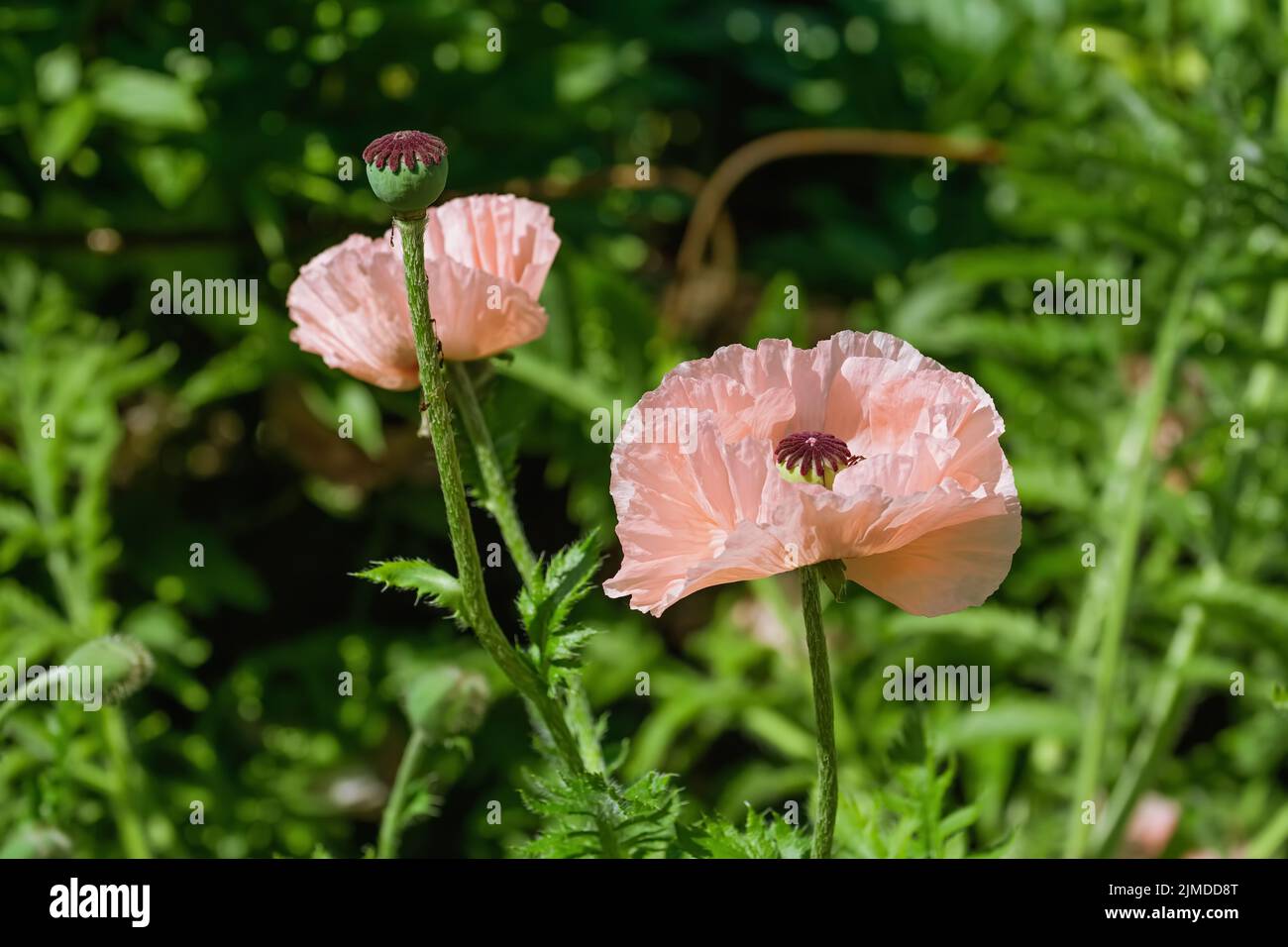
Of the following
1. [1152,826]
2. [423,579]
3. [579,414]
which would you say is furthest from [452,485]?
[1152,826]

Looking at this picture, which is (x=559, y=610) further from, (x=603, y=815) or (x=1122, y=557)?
(x=1122, y=557)

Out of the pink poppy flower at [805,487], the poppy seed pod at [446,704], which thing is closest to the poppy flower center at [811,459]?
the pink poppy flower at [805,487]

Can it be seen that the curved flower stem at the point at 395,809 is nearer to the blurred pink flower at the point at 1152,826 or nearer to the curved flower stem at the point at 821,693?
the curved flower stem at the point at 821,693

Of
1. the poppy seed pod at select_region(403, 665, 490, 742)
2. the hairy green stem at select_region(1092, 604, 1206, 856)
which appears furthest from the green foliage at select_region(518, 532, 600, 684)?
the hairy green stem at select_region(1092, 604, 1206, 856)

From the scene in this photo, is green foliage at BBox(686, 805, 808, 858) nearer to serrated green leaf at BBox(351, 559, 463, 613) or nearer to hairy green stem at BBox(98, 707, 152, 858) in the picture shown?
serrated green leaf at BBox(351, 559, 463, 613)
